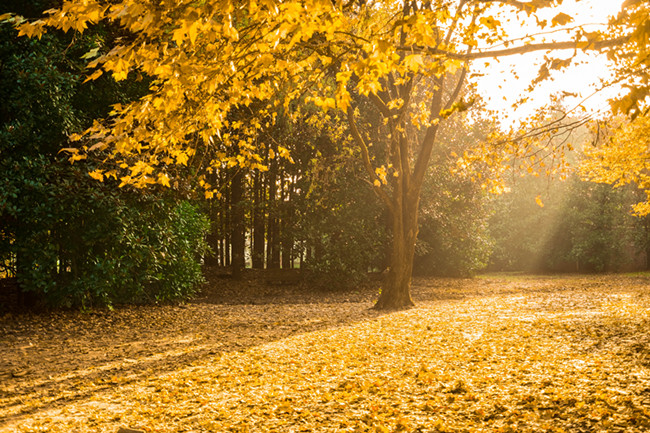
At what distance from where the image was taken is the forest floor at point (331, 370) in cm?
473

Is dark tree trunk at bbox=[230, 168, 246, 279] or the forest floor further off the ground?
dark tree trunk at bbox=[230, 168, 246, 279]

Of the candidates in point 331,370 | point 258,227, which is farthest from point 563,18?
point 258,227

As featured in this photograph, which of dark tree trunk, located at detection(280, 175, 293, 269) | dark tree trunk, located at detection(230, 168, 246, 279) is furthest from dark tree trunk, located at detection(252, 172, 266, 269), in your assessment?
dark tree trunk, located at detection(280, 175, 293, 269)

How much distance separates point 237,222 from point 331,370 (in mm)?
13595

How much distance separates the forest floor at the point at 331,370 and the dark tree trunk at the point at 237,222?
276 inches

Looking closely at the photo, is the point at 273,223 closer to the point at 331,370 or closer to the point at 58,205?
the point at 58,205

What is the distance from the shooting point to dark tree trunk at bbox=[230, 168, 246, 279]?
19203 mm

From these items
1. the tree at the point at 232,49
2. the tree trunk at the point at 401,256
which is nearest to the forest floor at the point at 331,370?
the tree trunk at the point at 401,256

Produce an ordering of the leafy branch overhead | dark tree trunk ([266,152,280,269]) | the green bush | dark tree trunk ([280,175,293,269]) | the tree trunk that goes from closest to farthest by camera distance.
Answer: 1. the leafy branch overhead
2. the green bush
3. the tree trunk
4. dark tree trunk ([280,175,293,269])
5. dark tree trunk ([266,152,280,269])

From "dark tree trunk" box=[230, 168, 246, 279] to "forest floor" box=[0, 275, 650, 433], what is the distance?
702 centimetres

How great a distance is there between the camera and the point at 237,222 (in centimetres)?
1972

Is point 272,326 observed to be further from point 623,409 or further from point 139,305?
point 623,409

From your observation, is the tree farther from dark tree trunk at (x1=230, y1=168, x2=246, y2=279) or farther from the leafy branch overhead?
dark tree trunk at (x1=230, y1=168, x2=246, y2=279)

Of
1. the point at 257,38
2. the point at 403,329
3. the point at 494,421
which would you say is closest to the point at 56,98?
the point at 257,38
